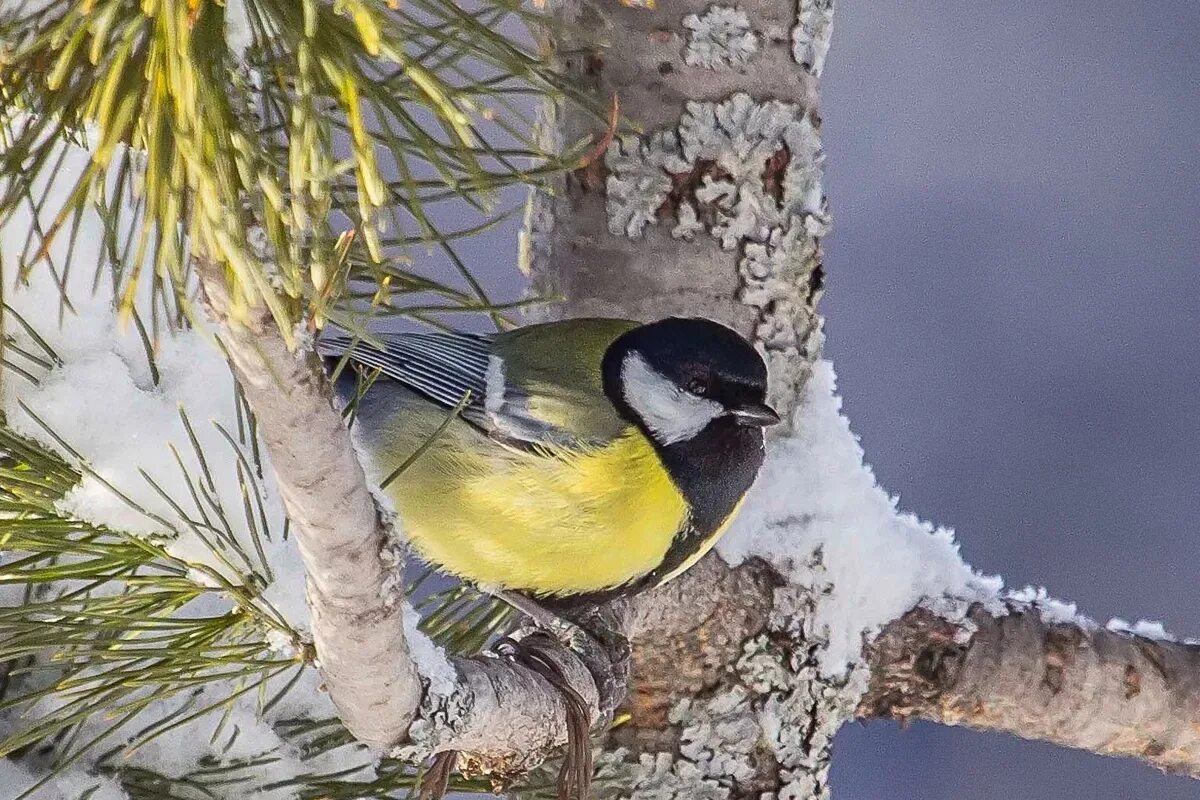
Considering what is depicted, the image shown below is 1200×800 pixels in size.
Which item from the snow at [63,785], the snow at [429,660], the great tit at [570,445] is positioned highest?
the great tit at [570,445]

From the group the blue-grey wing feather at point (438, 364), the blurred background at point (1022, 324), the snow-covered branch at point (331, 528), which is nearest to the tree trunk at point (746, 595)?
the blue-grey wing feather at point (438, 364)

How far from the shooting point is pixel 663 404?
0.86 m

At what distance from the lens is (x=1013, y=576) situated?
149cm

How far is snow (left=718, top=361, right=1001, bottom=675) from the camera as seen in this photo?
0.78 m

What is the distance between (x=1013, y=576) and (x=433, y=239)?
110 cm

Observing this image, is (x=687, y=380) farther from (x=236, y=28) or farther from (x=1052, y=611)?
(x=236, y=28)

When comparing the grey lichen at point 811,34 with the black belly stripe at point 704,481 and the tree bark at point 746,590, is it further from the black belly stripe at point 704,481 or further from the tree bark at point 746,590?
the black belly stripe at point 704,481

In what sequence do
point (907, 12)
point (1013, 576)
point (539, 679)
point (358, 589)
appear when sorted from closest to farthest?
point (358, 589) < point (539, 679) < point (1013, 576) < point (907, 12)

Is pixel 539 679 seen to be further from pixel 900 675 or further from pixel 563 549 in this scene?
pixel 900 675

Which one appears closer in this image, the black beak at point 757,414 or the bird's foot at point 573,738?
the bird's foot at point 573,738

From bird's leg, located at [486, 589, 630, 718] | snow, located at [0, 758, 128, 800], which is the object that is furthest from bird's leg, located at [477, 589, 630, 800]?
snow, located at [0, 758, 128, 800]

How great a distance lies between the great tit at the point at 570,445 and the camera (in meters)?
0.78

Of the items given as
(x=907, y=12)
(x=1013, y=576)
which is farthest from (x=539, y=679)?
(x=907, y=12)

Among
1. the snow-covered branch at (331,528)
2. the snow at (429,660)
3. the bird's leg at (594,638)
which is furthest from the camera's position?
the bird's leg at (594,638)
